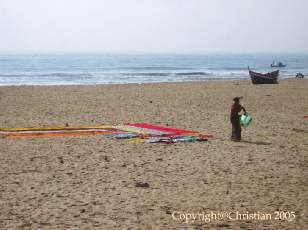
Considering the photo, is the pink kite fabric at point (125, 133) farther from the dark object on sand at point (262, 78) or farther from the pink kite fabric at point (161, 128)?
the dark object on sand at point (262, 78)

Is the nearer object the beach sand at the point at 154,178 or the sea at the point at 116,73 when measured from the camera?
the beach sand at the point at 154,178

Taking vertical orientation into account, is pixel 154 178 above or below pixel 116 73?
above

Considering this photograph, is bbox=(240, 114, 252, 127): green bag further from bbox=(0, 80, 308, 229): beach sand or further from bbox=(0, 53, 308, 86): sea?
bbox=(0, 53, 308, 86): sea

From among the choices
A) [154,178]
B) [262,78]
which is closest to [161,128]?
[154,178]

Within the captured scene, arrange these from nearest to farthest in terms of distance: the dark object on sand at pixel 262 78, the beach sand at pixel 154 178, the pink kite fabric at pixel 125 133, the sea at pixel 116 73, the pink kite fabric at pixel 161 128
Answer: the beach sand at pixel 154 178 → the pink kite fabric at pixel 125 133 → the pink kite fabric at pixel 161 128 → the dark object on sand at pixel 262 78 → the sea at pixel 116 73

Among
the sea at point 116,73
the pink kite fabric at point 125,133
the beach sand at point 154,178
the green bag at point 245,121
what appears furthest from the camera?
the sea at point 116,73

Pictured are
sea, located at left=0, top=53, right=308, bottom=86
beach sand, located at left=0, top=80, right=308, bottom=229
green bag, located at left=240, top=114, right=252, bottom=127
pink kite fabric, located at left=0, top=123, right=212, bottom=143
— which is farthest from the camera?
sea, located at left=0, top=53, right=308, bottom=86

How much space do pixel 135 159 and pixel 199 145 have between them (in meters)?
2.06

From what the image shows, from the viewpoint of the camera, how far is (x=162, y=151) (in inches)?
392

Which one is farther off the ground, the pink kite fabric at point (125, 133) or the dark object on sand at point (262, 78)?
the dark object on sand at point (262, 78)

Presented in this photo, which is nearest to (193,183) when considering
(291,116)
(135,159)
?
(135,159)

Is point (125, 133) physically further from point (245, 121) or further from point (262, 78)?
point (262, 78)

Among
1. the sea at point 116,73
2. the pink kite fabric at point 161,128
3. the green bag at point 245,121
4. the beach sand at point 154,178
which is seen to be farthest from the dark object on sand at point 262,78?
the green bag at point 245,121

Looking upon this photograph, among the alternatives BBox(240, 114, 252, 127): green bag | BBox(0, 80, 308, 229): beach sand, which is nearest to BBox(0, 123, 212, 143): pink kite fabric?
BBox(0, 80, 308, 229): beach sand
